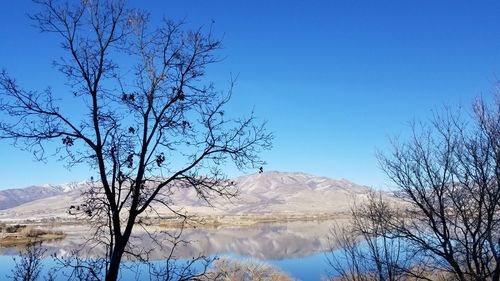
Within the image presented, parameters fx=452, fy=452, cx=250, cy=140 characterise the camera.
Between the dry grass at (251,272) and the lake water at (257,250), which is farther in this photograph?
the lake water at (257,250)

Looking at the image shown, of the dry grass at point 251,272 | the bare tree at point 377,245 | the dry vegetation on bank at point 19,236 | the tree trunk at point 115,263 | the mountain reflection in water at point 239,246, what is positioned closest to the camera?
the tree trunk at point 115,263

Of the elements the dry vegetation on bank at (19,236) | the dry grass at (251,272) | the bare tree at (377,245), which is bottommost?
the dry grass at (251,272)

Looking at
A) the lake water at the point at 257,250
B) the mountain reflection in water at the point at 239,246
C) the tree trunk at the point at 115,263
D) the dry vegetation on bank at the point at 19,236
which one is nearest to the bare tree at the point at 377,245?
the tree trunk at the point at 115,263

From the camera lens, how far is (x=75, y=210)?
748 centimetres

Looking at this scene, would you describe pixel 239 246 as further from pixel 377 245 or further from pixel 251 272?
pixel 377 245

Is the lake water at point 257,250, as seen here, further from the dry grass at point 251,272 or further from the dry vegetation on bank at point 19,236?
the dry vegetation on bank at point 19,236

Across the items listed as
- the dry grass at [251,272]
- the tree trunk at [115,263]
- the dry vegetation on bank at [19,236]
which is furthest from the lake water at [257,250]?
the tree trunk at [115,263]

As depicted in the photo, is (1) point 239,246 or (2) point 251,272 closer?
(2) point 251,272

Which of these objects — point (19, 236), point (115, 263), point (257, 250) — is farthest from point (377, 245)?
point (19, 236)

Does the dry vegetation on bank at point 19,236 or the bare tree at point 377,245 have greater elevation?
the bare tree at point 377,245

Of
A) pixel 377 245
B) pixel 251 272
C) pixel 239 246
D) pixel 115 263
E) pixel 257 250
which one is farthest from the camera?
pixel 239 246

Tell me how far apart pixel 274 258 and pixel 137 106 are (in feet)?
202

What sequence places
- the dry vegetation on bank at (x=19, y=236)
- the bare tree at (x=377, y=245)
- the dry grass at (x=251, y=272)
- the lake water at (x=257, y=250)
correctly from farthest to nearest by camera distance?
the dry vegetation on bank at (x=19, y=236) → the lake water at (x=257, y=250) → the dry grass at (x=251, y=272) → the bare tree at (x=377, y=245)

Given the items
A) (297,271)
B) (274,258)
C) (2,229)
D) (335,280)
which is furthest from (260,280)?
(2,229)
